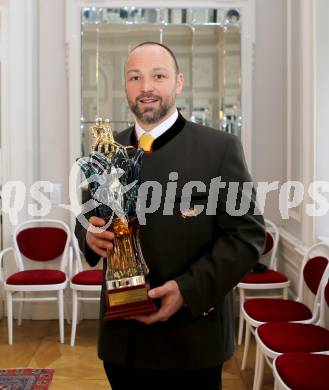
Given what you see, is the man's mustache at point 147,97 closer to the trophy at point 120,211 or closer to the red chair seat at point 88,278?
the trophy at point 120,211

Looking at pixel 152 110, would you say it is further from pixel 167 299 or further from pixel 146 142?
pixel 167 299

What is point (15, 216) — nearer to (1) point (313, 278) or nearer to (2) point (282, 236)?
(2) point (282, 236)

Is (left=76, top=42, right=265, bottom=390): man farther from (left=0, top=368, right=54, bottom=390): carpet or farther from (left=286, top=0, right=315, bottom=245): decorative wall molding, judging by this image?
(left=286, top=0, right=315, bottom=245): decorative wall molding

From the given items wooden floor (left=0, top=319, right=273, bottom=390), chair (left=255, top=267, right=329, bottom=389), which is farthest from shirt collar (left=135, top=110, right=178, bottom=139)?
wooden floor (left=0, top=319, right=273, bottom=390)

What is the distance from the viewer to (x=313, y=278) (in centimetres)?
293

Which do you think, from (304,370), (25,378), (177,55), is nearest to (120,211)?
(304,370)

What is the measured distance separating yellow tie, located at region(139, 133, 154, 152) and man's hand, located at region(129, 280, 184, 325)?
34 cm

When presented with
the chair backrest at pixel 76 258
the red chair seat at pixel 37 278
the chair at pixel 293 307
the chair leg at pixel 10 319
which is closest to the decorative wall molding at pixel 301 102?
the chair at pixel 293 307

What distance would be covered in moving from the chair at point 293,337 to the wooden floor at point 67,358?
1.90ft

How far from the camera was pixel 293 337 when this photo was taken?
99.0 inches

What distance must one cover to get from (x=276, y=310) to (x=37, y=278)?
1.74m

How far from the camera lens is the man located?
126 cm

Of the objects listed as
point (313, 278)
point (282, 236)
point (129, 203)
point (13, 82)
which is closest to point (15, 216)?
point (13, 82)

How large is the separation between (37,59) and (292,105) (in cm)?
198
